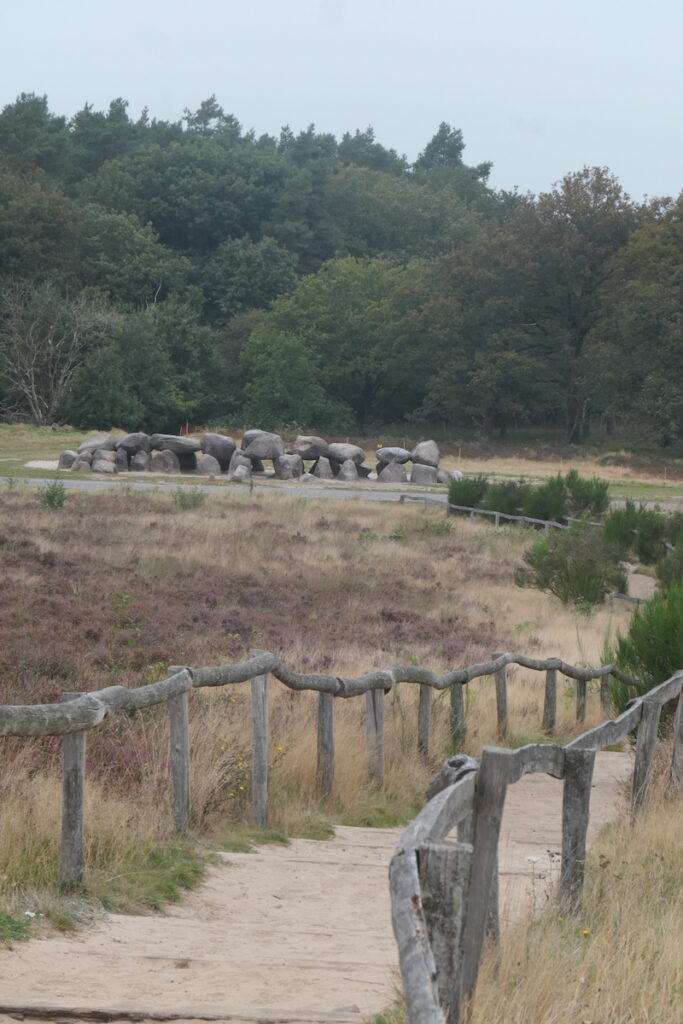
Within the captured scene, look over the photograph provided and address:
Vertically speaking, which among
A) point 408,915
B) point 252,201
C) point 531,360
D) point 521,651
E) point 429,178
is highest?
point 429,178

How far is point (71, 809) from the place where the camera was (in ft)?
20.1

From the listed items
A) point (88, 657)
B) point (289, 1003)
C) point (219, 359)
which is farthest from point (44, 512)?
point (219, 359)

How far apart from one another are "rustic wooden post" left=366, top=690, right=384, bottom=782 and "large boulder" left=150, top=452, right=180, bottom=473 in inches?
1618

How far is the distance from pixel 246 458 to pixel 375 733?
41.0 meters

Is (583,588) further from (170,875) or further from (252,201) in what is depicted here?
(252,201)

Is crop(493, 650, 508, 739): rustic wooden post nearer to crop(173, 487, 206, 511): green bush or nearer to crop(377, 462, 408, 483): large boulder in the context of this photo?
crop(173, 487, 206, 511): green bush

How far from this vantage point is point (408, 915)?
3.20 m

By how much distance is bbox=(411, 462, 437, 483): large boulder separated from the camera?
2025 inches

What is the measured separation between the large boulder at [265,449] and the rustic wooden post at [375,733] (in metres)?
40.5

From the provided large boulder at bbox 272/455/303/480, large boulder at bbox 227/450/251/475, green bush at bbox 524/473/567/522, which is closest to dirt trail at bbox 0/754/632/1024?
green bush at bbox 524/473/567/522

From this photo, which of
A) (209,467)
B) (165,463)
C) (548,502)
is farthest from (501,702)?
(165,463)

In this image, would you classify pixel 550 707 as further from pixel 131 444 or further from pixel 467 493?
pixel 131 444

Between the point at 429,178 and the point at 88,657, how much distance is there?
123048 mm

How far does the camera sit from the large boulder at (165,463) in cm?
5050
